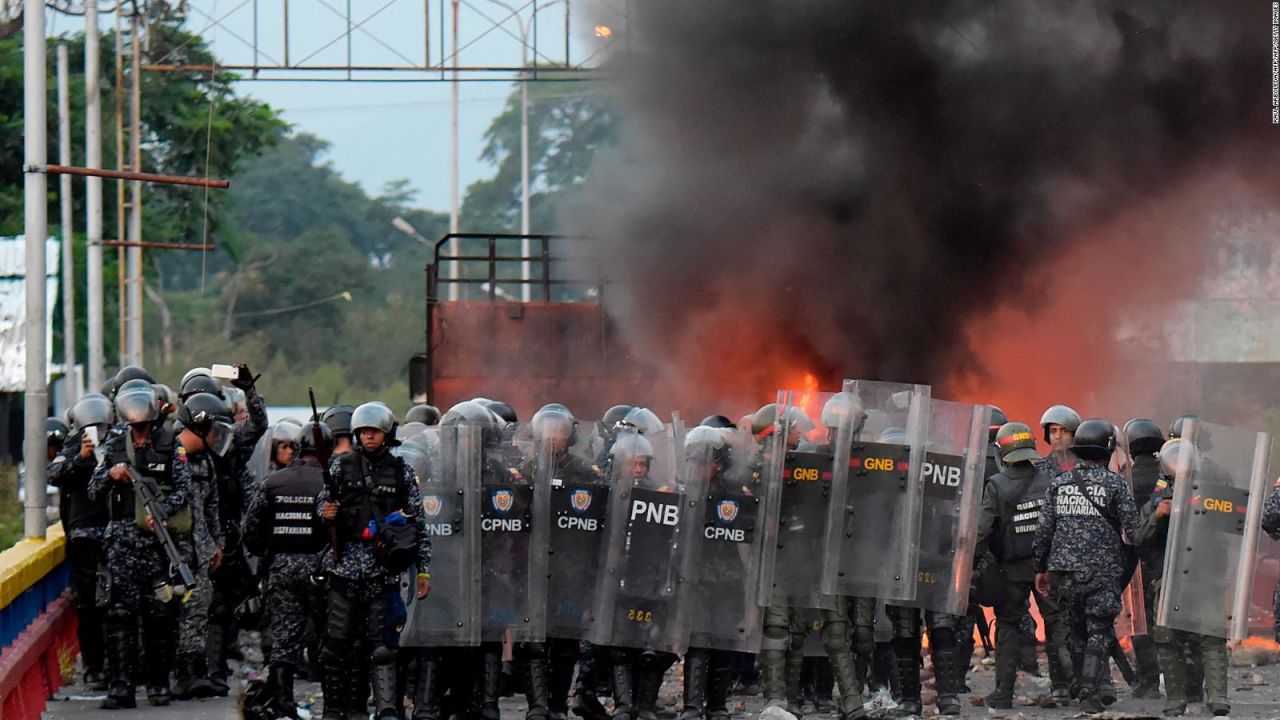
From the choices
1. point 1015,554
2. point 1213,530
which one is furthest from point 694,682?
point 1213,530

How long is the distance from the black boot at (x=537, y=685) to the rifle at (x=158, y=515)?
1870 millimetres

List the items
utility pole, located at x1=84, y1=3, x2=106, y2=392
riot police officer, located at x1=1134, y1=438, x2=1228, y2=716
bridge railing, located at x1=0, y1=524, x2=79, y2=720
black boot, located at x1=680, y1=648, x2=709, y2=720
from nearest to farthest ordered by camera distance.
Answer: bridge railing, located at x1=0, y1=524, x2=79, y2=720 → black boot, located at x1=680, y1=648, x2=709, y2=720 → riot police officer, located at x1=1134, y1=438, x2=1228, y2=716 → utility pole, located at x1=84, y1=3, x2=106, y2=392

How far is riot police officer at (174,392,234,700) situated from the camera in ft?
34.7

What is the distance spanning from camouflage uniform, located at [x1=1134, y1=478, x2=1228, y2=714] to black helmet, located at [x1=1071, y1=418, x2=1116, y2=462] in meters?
0.36

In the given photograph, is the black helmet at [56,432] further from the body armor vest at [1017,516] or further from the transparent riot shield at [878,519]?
the body armor vest at [1017,516]

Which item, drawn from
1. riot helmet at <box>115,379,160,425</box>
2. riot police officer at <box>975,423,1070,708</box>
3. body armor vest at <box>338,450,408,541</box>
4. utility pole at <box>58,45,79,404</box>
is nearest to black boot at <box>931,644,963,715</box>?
riot police officer at <box>975,423,1070,708</box>

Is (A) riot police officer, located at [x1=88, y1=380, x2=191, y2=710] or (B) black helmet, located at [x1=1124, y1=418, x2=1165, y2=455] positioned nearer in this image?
(A) riot police officer, located at [x1=88, y1=380, x2=191, y2=710]

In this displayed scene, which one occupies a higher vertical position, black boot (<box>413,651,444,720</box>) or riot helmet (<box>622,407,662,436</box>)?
riot helmet (<box>622,407,662,436</box>)

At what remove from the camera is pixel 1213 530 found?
1041cm

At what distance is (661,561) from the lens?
994 centimetres

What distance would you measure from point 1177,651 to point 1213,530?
0.86 m

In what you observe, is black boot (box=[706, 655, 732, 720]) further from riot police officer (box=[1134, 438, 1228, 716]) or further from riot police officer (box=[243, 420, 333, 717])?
riot police officer (box=[1134, 438, 1228, 716])

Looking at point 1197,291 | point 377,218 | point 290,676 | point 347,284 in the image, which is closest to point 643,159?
point 1197,291

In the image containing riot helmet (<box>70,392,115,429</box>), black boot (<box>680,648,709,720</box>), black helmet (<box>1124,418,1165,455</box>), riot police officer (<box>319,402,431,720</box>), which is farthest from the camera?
black helmet (<box>1124,418,1165,455</box>)
